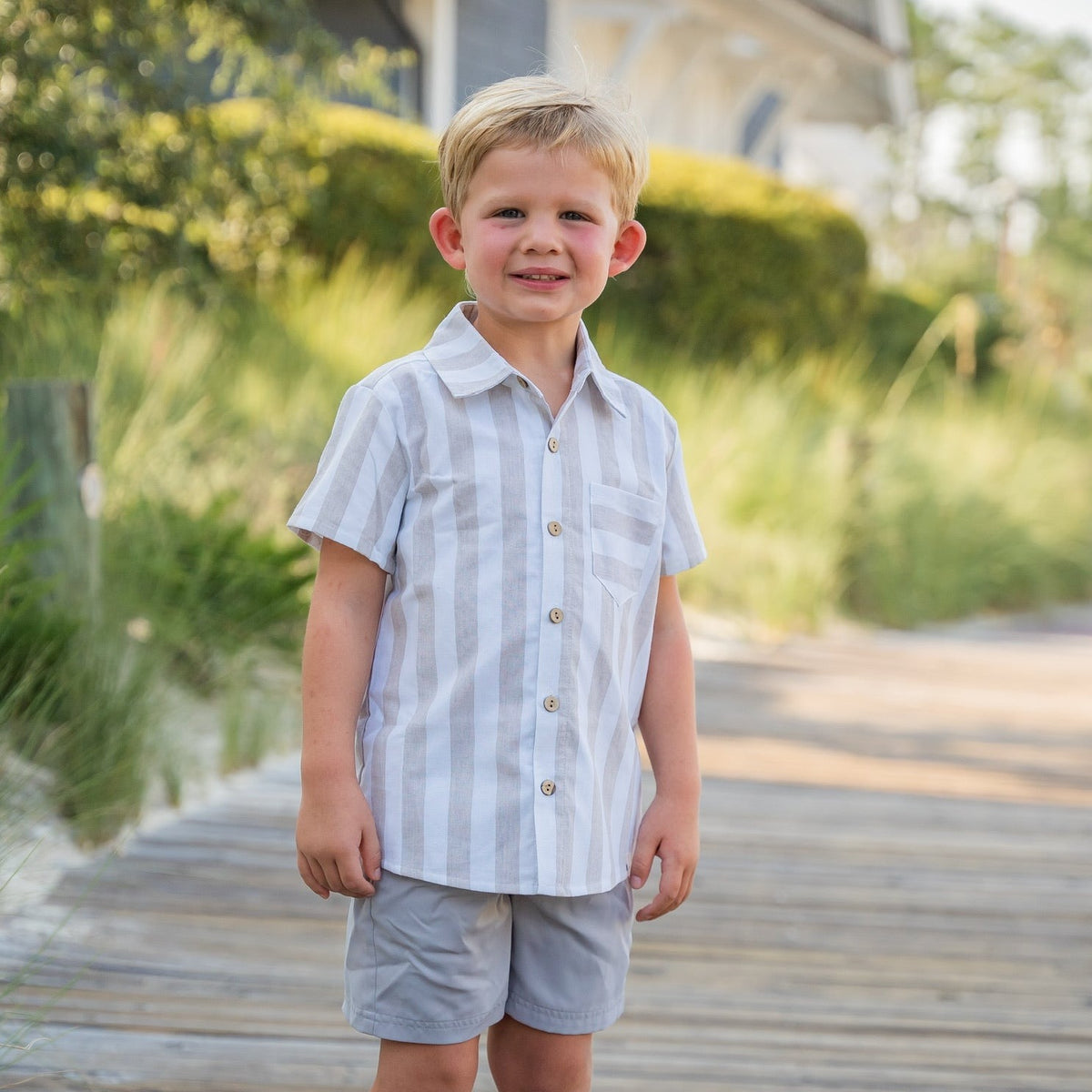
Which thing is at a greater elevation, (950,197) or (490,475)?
(950,197)

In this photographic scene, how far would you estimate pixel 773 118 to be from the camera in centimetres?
1552

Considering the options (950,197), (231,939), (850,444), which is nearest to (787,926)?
(231,939)

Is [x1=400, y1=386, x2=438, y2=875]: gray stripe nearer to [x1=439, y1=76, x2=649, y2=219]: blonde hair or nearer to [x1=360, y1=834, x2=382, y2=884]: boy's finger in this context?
[x1=360, y1=834, x2=382, y2=884]: boy's finger

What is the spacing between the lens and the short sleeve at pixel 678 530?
1709 millimetres

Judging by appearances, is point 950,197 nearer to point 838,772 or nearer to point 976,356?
point 976,356

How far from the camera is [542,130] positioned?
1.50 meters

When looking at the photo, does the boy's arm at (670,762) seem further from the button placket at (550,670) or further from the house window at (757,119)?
the house window at (757,119)

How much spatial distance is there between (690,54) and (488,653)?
1304cm

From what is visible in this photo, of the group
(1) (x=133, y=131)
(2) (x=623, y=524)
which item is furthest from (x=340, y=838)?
(1) (x=133, y=131)

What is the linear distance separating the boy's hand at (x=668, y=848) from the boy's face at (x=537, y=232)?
0.60 metres

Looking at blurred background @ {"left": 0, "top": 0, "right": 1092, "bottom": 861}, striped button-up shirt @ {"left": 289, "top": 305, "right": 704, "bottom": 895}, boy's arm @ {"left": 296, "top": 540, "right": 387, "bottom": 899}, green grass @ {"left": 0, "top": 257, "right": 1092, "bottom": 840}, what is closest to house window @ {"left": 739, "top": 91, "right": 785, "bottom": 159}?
blurred background @ {"left": 0, "top": 0, "right": 1092, "bottom": 861}

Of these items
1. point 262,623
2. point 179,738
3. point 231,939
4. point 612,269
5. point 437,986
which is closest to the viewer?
point 437,986

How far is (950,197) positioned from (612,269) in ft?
98.0

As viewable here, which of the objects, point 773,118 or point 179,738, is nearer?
point 179,738
